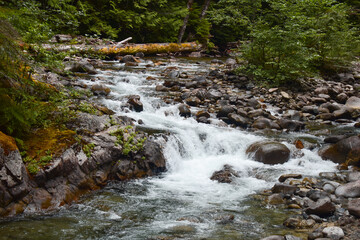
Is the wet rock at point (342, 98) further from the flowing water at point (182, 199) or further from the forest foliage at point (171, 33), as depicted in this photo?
the flowing water at point (182, 199)

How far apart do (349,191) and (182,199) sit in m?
3.06

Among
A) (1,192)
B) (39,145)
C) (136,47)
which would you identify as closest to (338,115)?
(39,145)

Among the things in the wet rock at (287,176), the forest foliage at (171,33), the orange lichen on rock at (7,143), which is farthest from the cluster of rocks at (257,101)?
the orange lichen on rock at (7,143)

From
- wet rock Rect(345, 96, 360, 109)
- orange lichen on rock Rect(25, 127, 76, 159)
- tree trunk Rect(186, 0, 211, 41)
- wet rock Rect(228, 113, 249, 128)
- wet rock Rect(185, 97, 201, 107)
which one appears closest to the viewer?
orange lichen on rock Rect(25, 127, 76, 159)

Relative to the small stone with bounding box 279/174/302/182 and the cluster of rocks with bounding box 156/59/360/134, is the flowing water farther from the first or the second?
the cluster of rocks with bounding box 156/59/360/134

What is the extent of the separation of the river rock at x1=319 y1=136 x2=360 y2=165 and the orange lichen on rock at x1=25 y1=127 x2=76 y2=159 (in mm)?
6133

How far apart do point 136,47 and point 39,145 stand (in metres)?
13.6

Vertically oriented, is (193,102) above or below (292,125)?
above

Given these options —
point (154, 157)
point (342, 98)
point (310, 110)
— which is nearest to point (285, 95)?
point (310, 110)

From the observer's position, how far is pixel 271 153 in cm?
750

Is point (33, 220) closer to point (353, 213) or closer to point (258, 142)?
point (353, 213)

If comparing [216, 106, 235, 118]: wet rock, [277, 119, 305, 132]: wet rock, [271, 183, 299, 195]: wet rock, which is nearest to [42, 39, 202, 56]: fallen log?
[216, 106, 235, 118]: wet rock

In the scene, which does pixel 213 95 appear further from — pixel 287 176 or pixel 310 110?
pixel 287 176

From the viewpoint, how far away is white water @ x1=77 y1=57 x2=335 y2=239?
5.34 metres
